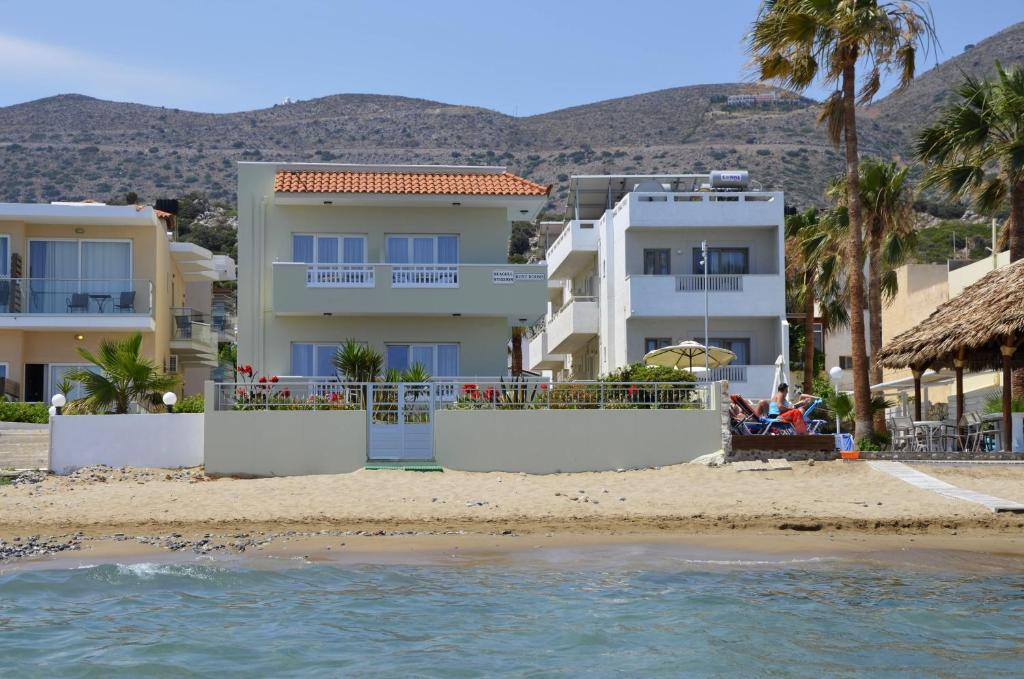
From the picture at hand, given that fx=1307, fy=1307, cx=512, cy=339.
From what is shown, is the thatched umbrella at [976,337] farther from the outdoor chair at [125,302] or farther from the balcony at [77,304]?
the outdoor chair at [125,302]

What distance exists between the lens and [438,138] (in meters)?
124

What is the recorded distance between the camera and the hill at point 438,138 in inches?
4119

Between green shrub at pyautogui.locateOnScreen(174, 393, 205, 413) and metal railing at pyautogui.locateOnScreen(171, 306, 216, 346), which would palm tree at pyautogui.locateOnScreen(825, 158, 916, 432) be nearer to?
green shrub at pyautogui.locateOnScreen(174, 393, 205, 413)

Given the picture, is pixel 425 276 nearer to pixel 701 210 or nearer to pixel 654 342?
pixel 654 342

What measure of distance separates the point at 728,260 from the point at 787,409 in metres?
14.0

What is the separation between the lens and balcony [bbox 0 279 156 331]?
109 ft

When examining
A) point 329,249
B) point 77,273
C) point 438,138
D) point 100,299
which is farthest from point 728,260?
point 438,138

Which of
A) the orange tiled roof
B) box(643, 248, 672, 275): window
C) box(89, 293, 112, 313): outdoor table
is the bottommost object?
box(89, 293, 112, 313): outdoor table

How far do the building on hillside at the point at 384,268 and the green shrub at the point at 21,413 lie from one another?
217 inches

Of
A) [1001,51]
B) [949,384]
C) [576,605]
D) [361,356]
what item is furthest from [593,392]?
[1001,51]

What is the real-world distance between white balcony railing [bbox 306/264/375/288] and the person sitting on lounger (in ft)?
31.2

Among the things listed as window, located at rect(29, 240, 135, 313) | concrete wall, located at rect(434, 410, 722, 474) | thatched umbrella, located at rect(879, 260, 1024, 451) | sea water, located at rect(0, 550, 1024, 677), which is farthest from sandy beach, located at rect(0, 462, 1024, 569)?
window, located at rect(29, 240, 135, 313)

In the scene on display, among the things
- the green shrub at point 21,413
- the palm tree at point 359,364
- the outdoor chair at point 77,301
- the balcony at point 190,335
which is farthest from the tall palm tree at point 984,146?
the green shrub at point 21,413

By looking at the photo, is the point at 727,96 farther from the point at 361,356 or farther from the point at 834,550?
Answer: the point at 834,550
